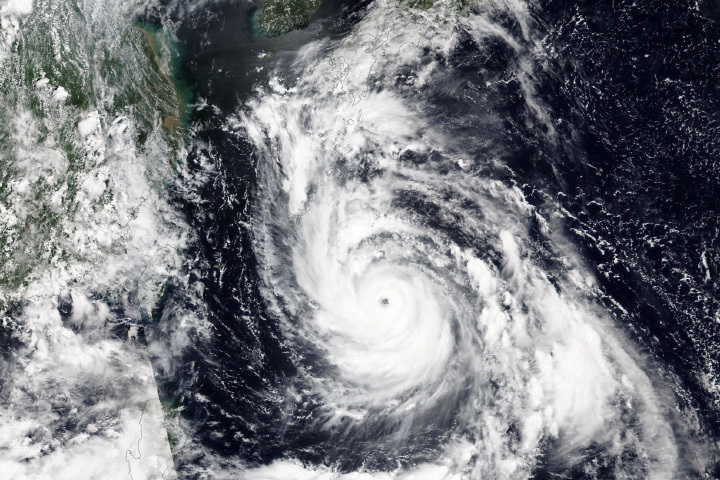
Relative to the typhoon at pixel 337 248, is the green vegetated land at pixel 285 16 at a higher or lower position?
higher

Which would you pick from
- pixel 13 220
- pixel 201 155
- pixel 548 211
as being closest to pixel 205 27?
pixel 201 155

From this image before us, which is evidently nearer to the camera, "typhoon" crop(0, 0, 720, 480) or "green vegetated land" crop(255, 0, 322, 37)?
"typhoon" crop(0, 0, 720, 480)

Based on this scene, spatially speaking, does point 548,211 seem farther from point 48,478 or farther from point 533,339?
point 48,478

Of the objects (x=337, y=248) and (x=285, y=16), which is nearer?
(x=337, y=248)

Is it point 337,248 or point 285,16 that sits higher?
point 285,16

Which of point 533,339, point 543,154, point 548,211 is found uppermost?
point 543,154

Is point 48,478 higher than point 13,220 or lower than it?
lower

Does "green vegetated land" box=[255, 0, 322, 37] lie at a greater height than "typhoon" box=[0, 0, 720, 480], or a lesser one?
greater

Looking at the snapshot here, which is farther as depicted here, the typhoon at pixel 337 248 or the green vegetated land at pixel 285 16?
the green vegetated land at pixel 285 16
